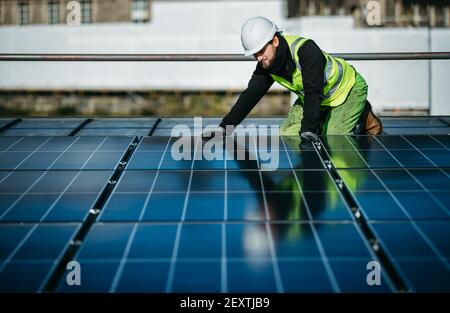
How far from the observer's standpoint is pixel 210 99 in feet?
109

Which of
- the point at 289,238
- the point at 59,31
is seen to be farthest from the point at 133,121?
the point at 59,31

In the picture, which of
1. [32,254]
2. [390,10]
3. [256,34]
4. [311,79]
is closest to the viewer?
[32,254]

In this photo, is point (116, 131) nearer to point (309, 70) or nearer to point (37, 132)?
point (37, 132)

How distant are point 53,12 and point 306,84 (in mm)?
33417

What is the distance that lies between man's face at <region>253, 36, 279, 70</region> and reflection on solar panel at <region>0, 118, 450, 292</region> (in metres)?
0.82

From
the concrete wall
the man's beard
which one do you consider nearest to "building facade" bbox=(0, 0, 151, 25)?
the concrete wall

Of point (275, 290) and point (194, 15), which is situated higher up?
point (194, 15)

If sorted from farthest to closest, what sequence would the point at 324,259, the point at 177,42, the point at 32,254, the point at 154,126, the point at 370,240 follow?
the point at 177,42 → the point at 154,126 → the point at 370,240 → the point at 32,254 → the point at 324,259

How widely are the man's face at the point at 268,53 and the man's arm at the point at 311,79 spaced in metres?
0.25

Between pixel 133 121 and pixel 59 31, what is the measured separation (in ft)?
93.4

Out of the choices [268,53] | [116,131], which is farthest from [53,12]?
[268,53]

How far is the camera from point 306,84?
610cm
